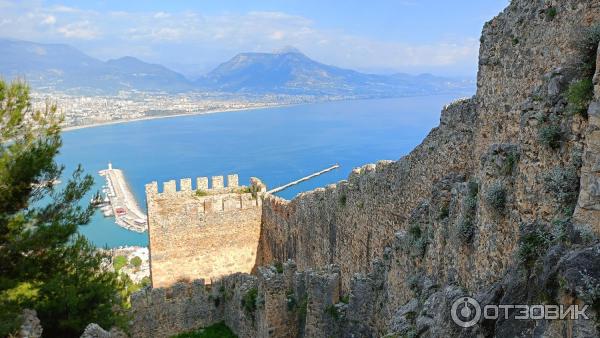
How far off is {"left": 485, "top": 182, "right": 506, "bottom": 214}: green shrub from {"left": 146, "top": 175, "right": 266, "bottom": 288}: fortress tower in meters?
13.3

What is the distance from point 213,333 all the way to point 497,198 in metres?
11.2

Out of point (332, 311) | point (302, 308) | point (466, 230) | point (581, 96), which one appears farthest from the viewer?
point (302, 308)

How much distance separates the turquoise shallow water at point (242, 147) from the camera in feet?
227

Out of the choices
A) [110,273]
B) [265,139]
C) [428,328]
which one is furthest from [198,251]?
[265,139]

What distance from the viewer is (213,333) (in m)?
14.1

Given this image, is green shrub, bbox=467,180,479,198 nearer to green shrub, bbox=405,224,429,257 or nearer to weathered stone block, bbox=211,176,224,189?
green shrub, bbox=405,224,429,257

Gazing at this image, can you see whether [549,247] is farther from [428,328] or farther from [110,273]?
[110,273]

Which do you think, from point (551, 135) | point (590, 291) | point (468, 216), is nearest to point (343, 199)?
point (468, 216)

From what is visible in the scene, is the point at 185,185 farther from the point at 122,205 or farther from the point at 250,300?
the point at 122,205

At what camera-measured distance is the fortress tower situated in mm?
16641

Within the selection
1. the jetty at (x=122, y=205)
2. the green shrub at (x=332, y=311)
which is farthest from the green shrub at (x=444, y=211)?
the jetty at (x=122, y=205)

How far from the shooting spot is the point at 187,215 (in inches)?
660

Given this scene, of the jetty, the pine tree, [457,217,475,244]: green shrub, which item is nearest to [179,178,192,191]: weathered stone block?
the pine tree

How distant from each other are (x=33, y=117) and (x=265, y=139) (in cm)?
9585
